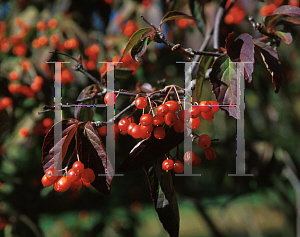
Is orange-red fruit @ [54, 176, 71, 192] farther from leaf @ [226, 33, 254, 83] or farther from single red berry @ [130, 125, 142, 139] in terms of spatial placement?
leaf @ [226, 33, 254, 83]

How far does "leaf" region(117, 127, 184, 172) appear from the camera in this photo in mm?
487

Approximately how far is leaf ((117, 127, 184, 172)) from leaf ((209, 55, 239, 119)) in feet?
0.39

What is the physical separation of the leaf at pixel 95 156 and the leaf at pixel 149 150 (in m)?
0.03

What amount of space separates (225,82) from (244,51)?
0.08 meters

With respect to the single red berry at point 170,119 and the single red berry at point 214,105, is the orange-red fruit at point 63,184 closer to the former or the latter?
the single red berry at point 170,119

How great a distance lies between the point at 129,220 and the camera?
2.36 m

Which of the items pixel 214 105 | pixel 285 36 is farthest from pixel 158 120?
pixel 285 36

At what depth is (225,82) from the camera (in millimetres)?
507

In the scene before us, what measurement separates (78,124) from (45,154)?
0.10m

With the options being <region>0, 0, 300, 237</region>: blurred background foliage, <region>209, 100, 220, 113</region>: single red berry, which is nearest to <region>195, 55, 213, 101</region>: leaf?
<region>209, 100, 220, 113</region>: single red berry

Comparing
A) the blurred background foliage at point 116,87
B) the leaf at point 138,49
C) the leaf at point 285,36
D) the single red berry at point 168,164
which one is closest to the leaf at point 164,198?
the single red berry at point 168,164

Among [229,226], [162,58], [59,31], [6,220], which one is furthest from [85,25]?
[229,226]

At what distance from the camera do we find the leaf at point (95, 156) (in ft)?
1.59

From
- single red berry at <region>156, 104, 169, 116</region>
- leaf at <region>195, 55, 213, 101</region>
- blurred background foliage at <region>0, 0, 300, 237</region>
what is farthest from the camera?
blurred background foliage at <region>0, 0, 300, 237</region>
